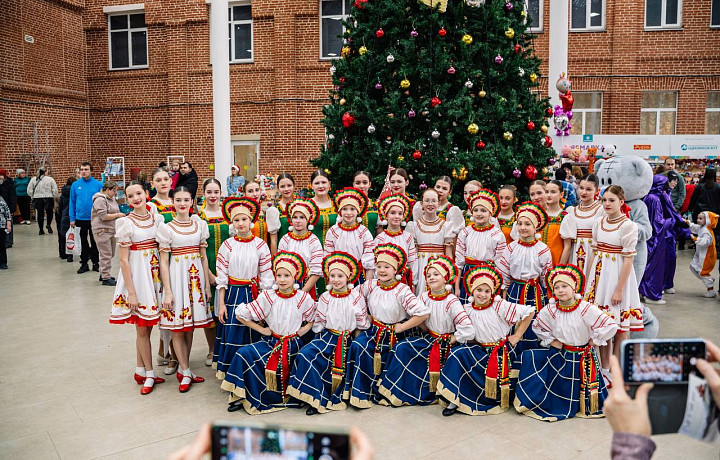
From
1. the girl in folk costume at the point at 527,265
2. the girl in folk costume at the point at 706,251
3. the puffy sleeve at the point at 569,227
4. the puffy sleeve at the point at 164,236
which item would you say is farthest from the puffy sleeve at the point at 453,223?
the girl in folk costume at the point at 706,251

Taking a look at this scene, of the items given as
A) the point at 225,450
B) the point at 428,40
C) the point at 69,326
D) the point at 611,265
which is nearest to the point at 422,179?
the point at 428,40

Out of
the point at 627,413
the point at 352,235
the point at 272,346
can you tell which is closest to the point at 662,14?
the point at 352,235

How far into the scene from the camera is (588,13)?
52.0ft

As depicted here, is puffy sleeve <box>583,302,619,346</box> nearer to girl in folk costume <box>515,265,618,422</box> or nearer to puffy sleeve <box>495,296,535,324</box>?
girl in folk costume <box>515,265,618,422</box>

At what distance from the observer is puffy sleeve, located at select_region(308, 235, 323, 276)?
492 cm

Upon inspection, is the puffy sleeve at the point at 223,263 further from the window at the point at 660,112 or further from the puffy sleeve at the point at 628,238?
the window at the point at 660,112

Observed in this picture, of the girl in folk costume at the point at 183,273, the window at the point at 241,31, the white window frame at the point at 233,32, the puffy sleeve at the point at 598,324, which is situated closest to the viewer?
the puffy sleeve at the point at 598,324

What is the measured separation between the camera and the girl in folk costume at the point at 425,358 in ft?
14.5

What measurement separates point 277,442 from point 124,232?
3810 mm

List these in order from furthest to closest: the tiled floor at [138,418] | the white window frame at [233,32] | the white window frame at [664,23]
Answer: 1. the white window frame at [233,32]
2. the white window frame at [664,23]
3. the tiled floor at [138,418]

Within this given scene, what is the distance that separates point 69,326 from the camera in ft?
21.9

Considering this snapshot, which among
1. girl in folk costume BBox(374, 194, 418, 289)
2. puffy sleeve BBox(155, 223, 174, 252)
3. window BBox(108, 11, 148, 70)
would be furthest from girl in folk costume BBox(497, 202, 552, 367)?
window BBox(108, 11, 148, 70)

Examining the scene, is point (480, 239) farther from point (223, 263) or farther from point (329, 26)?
point (329, 26)

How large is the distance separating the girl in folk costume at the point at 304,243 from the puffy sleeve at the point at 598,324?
6.85 feet
